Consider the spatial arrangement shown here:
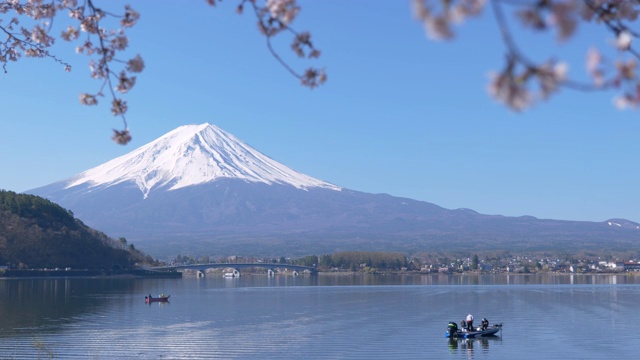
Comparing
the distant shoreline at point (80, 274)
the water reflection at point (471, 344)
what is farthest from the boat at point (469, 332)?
the distant shoreline at point (80, 274)

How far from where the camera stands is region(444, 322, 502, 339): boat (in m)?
24.9

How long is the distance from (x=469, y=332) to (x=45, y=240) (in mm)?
51058

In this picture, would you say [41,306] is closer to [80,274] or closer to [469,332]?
[469,332]

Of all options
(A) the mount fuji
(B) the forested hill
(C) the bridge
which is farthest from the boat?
(A) the mount fuji

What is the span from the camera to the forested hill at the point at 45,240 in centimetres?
6556

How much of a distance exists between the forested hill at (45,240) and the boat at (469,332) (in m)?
48.8

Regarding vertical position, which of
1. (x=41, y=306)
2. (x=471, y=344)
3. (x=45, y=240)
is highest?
(x=45, y=240)

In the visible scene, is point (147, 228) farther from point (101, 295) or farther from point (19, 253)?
point (101, 295)

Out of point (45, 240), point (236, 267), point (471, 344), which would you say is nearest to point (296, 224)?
point (236, 267)

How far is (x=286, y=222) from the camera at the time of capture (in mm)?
176750

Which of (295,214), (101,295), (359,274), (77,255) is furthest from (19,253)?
(295,214)

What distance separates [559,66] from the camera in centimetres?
193

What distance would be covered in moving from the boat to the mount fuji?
345 ft

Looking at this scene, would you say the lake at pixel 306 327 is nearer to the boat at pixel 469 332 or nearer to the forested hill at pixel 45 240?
the boat at pixel 469 332
